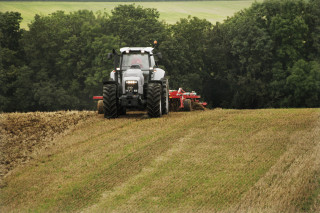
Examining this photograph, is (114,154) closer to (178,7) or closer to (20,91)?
(20,91)

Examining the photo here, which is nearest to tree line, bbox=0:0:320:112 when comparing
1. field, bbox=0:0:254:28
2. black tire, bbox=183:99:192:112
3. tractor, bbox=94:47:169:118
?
field, bbox=0:0:254:28

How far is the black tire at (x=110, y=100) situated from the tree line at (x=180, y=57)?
30.3 metres

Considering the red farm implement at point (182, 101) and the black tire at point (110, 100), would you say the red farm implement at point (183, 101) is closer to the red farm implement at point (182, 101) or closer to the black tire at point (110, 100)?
the red farm implement at point (182, 101)

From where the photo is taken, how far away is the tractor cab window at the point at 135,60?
17.7m

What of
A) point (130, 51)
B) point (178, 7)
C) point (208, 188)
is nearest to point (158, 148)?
point (208, 188)

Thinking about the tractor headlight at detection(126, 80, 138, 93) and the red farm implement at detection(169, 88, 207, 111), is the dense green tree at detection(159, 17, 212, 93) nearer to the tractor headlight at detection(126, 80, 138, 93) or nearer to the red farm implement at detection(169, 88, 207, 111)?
the red farm implement at detection(169, 88, 207, 111)

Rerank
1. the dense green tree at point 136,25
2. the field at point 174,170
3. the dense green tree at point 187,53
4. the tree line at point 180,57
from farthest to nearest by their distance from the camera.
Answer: the dense green tree at point 187,53
the dense green tree at point 136,25
the tree line at point 180,57
the field at point 174,170

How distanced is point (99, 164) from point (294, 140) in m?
4.89

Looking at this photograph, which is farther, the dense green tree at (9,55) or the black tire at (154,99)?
the dense green tree at (9,55)

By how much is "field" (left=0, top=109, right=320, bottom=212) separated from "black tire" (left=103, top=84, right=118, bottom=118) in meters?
1.55

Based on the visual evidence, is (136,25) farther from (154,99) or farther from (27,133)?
(27,133)

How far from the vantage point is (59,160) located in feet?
36.5

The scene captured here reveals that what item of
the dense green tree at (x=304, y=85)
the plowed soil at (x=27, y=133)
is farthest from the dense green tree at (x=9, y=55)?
the plowed soil at (x=27, y=133)

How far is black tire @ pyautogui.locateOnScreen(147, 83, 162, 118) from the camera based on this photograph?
1631 cm
